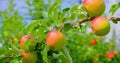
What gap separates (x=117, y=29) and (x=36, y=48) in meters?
6.68

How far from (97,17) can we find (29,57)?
0.24 meters

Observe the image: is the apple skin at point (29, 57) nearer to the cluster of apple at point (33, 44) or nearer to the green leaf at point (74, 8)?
the cluster of apple at point (33, 44)

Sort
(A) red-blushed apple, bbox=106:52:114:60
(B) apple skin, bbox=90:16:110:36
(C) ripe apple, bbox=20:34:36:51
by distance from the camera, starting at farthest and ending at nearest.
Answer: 1. (A) red-blushed apple, bbox=106:52:114:60
2. (C) ripe apple, bbox=20:34:36:51
3. (B) apple skin, bbox=90:16:110:36

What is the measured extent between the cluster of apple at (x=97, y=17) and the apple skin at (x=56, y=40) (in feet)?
0.30

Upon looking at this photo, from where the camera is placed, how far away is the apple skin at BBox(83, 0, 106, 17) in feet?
3.05

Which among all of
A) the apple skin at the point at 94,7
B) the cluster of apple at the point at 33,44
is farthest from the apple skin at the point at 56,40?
the apple skin at the point at 94,7

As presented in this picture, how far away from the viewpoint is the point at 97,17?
937 mm

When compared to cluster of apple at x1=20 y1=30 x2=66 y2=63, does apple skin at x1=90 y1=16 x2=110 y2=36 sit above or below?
above

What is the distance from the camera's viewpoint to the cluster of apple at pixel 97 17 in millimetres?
921

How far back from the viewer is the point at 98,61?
13.6 feet

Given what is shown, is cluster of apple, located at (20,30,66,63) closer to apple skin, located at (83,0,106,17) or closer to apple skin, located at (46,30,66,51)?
apple skin, located at (46,30,66,51)

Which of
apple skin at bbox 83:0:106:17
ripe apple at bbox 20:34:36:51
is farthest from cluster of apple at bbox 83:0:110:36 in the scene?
ripe apple at bbox 20:34:36:51

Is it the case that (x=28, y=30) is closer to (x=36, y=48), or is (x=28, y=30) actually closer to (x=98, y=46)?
(x=36, y=48)

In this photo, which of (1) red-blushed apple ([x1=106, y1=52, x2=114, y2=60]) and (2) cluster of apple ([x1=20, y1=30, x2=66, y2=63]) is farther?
(1) red-blushed apple ([x1=106, y1=52, x2=114, y2=60])
